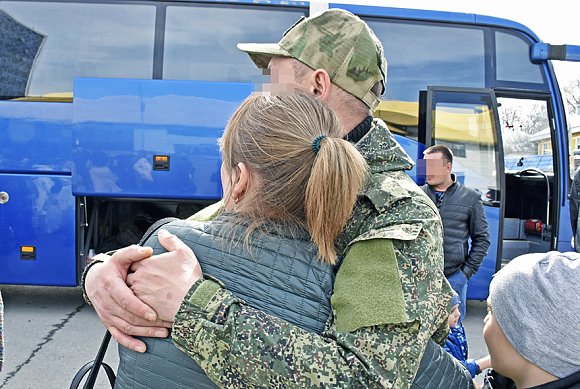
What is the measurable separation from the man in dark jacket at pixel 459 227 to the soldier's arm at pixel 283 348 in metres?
3.25

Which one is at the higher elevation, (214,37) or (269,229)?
(214,37)

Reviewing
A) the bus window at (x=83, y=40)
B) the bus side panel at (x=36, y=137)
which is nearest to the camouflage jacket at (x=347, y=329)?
the bus side panel at (x=36, y=137)

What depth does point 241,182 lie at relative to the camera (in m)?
1.18

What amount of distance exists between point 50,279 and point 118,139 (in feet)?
5.52

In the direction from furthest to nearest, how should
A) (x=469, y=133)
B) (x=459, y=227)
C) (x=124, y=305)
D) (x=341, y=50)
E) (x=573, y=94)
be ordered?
(x=573, y=94) → (x=469, y=133) → (x=459, y=227) → (x=341, y=50) → (x=124, y=305)

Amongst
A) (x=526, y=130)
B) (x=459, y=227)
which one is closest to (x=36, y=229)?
(x=459, y=227)

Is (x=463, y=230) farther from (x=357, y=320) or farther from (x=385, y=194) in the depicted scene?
(x=357, y=320)

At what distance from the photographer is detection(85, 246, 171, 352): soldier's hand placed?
105cm

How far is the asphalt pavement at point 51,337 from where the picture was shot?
3420 millimetres

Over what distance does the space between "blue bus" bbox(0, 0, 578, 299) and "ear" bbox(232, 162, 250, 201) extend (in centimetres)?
365

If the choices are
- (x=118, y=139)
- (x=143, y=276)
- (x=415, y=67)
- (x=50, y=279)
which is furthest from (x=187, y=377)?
(x=415, y=67)

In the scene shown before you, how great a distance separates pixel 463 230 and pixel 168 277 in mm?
3581

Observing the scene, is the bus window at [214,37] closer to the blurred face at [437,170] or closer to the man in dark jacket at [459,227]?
the blurred face at [437,170]

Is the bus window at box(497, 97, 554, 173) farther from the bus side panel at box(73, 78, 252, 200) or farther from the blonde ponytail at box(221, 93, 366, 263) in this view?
the blonde ponytail at box(221, 93, 366, 263)
